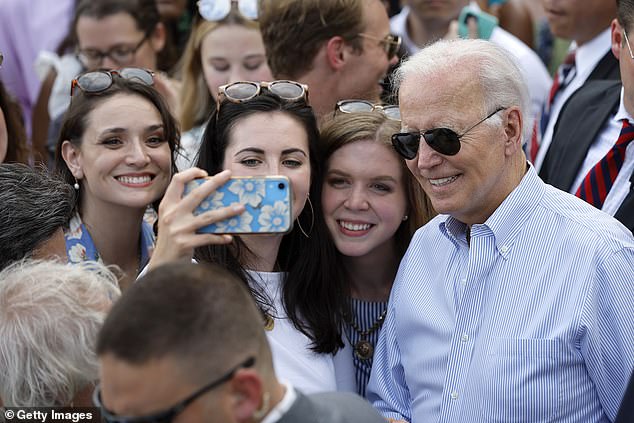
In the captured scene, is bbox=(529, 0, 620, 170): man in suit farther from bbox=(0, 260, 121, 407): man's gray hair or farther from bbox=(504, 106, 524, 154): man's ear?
bbox=(0, 260, 121, 407): man's gray hair

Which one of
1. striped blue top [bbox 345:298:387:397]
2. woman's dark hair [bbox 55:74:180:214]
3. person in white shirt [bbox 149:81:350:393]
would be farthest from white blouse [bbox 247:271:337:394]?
woman's dark hair [bbox 55:74:180:214]

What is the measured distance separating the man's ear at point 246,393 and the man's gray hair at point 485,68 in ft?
4.81

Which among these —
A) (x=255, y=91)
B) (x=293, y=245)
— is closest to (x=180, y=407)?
(x=293, y=245)

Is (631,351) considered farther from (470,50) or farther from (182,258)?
(182,258)

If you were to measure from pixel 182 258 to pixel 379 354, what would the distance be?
971 mm

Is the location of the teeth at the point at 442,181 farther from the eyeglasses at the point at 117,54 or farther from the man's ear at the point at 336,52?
the eyeglasses at the point at 117,54

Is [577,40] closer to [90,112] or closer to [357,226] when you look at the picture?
[357,226]

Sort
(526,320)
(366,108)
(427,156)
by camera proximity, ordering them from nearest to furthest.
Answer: (526,320)
(427,156)
(366,108)

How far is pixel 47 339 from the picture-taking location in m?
2.62

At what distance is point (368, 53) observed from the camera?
4695 millimetres

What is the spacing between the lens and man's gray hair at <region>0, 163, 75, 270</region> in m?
3.26

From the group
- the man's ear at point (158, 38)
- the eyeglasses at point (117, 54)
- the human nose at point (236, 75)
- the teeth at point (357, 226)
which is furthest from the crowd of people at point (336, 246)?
the man's ear at point (158, 38)

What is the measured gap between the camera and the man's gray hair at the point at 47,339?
2574mm

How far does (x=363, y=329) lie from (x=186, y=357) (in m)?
1.71
